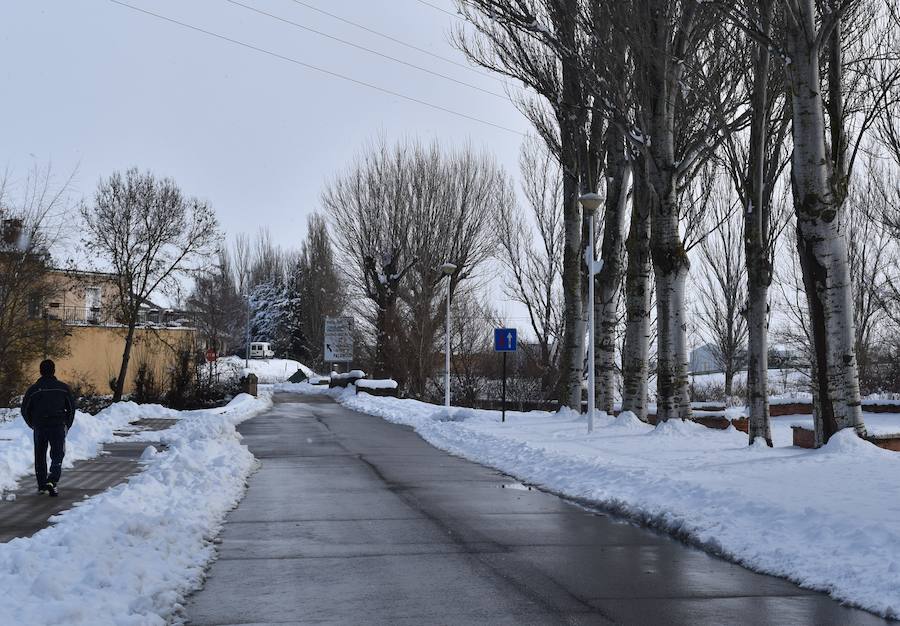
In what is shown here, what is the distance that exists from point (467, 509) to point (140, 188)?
37.6 metres

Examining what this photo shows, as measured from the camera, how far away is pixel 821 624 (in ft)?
19.5

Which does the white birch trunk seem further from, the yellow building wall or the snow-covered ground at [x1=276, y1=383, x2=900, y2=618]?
the yellow building wall

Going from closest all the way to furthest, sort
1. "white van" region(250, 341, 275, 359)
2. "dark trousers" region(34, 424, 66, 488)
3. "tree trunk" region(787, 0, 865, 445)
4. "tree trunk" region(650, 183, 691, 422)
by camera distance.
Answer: "dark trousers" region(34, 424, 66, 488)
"tree trunk" region(787, 0, 865, 445)
"tree trunk" region(650, 183, 691, 422)
"white van" region(250, 341, 275, 359)

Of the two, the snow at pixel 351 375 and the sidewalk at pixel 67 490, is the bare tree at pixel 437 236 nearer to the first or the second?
the snow at pixel 351 375

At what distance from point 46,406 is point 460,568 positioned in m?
7.10

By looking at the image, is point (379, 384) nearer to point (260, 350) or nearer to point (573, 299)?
point (573, 299)

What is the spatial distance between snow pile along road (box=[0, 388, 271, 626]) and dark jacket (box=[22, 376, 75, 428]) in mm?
1243

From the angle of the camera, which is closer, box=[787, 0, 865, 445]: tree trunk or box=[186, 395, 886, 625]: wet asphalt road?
box=[186, 395, 886, 625]: wet asphalt road

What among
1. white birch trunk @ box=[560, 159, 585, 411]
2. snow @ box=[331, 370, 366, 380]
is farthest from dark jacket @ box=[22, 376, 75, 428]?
snow @ box=[331, 370, 366, 380]

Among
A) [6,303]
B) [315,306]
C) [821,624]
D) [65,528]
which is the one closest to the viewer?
[821,624]

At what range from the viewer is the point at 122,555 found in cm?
717

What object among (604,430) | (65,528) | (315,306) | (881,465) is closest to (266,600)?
(65,528)

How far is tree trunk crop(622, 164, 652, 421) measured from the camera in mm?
21766

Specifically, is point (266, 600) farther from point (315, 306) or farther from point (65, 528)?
point (315, 306)
